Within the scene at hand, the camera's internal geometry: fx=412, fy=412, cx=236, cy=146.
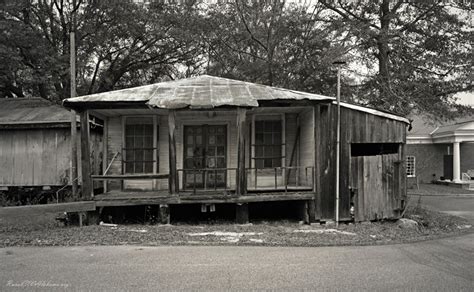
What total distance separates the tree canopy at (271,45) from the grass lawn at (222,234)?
9335mm

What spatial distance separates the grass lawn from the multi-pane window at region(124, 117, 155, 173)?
2763mm

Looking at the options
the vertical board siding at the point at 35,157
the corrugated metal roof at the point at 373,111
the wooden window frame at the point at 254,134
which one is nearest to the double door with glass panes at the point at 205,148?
the wooden window frame at the point at 254,134

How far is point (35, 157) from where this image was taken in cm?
1424

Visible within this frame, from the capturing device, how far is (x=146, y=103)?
10.4 m

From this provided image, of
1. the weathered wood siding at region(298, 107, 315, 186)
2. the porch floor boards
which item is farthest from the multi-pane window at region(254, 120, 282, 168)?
the porch floor boards

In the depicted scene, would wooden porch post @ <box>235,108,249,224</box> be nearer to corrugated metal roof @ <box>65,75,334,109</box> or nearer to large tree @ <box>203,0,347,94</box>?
corrugated metal roof @ <box>65,75,334,109</box>

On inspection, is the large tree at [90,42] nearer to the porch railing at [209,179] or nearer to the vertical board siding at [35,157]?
the vertical board siding at [35,157]

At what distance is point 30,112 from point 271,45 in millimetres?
11919

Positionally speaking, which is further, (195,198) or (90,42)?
(90,42)

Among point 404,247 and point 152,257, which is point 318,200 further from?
point 152,257

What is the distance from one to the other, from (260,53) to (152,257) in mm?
19136

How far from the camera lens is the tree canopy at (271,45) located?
64.1ft

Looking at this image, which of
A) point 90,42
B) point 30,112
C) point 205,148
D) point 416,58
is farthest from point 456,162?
point 30,112

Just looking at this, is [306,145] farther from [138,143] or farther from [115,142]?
[115,142]
